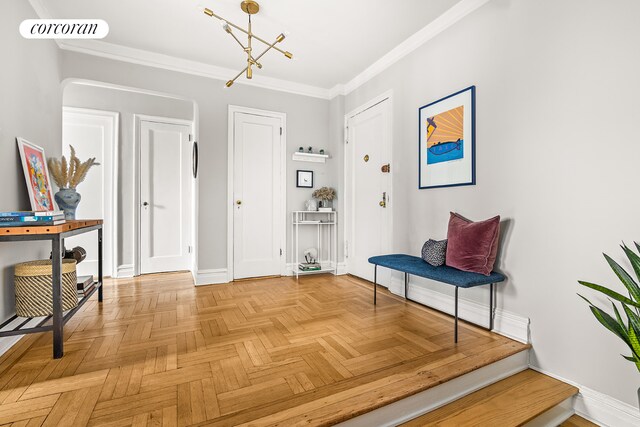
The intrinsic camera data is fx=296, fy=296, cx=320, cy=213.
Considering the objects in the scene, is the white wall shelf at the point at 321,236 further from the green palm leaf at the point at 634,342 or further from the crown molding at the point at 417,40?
the green palm leaf at the point at 634,342

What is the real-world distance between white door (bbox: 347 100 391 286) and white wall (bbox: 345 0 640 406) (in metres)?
0.93

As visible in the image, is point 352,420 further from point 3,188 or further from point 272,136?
point 272,136

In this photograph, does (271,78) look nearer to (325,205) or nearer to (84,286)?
(325,205)

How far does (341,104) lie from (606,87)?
9.72 ft

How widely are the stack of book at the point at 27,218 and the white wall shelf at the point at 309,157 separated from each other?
2679mm

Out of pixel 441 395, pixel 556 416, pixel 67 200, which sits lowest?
pixel 556 416

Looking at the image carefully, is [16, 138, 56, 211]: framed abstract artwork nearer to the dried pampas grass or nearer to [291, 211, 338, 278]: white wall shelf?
the dried pampas grass

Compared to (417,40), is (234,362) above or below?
below

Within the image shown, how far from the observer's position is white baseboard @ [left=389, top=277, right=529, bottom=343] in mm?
2009

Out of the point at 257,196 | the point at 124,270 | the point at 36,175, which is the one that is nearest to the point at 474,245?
the point at 257,196

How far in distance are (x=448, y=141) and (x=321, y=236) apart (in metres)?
2.24

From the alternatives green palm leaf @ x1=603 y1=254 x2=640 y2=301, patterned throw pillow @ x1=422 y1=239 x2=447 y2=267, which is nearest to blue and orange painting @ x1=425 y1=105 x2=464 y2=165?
patterned throw pillow @ x1=422 y1=239 x2=447 y2=267

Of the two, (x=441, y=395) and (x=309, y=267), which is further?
(x=309, y=267)

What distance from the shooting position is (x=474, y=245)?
2.13 metres
